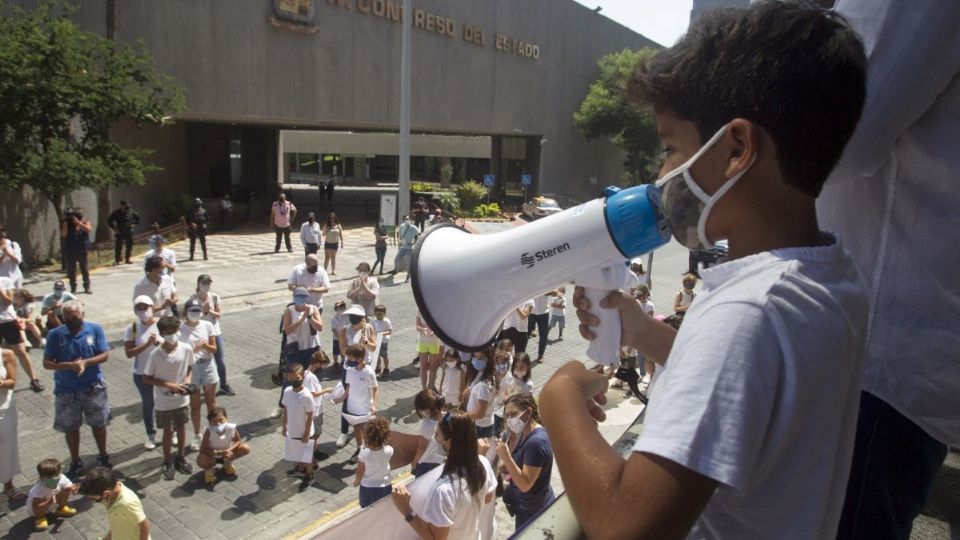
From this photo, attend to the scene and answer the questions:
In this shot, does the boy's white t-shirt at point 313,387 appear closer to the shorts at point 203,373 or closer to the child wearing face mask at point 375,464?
the shorts at point 203,373

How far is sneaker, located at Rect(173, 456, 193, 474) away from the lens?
6684mm

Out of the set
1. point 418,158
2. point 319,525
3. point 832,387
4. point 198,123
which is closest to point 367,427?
point 319,525

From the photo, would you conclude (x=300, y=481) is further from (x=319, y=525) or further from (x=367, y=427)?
(x=367, y=427)

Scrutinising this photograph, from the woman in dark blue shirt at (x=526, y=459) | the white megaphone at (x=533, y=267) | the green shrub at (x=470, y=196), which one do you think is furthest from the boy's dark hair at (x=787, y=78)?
the green shrub at (x=470, y=196)

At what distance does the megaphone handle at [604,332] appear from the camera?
1.73 meters

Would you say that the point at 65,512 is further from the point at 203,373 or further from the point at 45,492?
the point at 203,373

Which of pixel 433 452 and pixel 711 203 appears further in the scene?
pixel 433 452

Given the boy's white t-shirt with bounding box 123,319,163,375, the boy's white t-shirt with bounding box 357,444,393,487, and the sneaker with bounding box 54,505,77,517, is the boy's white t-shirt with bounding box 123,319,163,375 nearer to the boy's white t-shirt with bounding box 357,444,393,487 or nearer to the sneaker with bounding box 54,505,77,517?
the sneaker with bounding box 54,505,77,517

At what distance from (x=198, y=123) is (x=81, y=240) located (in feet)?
48.4

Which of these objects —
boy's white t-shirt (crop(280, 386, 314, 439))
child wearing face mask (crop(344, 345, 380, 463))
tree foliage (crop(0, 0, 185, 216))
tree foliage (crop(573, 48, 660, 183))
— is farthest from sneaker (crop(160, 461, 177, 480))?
tree foliage (crop(573, 48, 660, 183))

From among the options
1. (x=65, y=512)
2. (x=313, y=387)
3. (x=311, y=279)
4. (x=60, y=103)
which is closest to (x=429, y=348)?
(x=313, y=387)

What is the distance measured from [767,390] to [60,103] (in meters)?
18.0

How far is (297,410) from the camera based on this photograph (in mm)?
6680

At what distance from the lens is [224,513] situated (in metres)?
5.96
